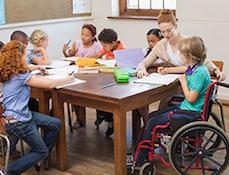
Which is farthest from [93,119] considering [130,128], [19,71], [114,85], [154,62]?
[19,71]

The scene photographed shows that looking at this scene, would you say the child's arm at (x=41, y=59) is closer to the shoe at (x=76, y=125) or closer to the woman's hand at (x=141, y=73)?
the shoe at (x=76, y=125)

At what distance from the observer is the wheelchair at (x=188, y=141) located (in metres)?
2.71

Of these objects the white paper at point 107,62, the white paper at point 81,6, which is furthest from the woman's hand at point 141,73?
the white paper at point 81,6

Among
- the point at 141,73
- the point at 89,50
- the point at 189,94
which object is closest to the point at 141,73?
the point at 141,73

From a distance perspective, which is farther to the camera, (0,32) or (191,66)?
(0,32)

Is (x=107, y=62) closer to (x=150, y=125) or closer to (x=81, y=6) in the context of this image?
(x=150, y=125)

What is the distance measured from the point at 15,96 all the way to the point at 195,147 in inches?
48.1

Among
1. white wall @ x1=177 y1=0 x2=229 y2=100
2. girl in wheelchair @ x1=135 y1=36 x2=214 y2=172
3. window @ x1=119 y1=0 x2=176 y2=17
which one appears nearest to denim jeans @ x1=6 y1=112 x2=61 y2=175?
girl in wheelchair @ x1=135 y1=36 x2=214 y2=172

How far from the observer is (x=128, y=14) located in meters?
5.86

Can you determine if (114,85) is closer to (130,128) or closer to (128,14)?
(130,128)

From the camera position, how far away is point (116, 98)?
2.69m

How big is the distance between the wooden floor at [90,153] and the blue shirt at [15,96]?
0.61m

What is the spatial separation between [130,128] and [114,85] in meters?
1.19

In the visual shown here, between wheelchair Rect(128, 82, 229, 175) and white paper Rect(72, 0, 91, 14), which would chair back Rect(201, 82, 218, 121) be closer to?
wheelchair Rect(128, 82, 229, 175)
